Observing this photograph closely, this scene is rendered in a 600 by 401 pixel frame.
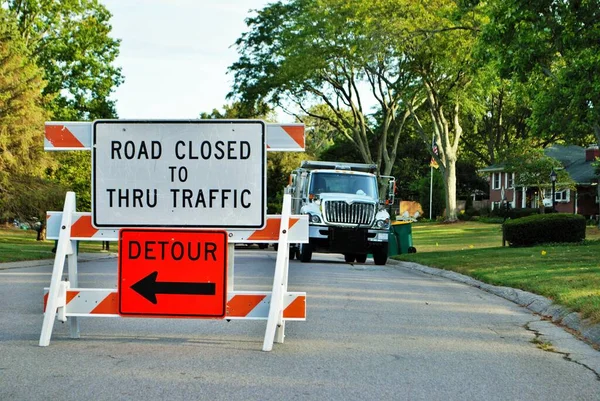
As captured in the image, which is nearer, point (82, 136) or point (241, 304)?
point (241, 304)

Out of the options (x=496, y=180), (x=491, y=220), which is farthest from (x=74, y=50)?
(x=496, y=180)

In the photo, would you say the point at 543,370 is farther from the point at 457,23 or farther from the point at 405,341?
the point at 457,23

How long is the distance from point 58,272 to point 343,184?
19.7 m

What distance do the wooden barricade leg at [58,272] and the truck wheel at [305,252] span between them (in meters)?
18.2

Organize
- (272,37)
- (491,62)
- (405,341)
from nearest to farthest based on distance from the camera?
(405,341)
(491,62)
(272,37)

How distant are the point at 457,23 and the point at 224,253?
32.4 metres

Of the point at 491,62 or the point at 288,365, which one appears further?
the point at 491,62

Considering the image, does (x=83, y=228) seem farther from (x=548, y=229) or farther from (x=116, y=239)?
(x=548, y=229)

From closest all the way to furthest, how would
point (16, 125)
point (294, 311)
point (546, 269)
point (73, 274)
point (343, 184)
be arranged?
1. point (294, 311)
2. point (73, 274)
3. point (546, 269)
4. point (343, 184)
5. point (16, 125)

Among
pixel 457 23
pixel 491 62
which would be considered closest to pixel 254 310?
pixel 491 62

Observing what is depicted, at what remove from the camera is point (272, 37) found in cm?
5309

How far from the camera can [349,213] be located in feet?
89.5

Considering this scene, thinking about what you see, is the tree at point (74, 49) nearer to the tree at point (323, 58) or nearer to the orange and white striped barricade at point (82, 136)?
the tree at point (323, 58)

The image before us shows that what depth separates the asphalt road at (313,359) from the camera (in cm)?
707
